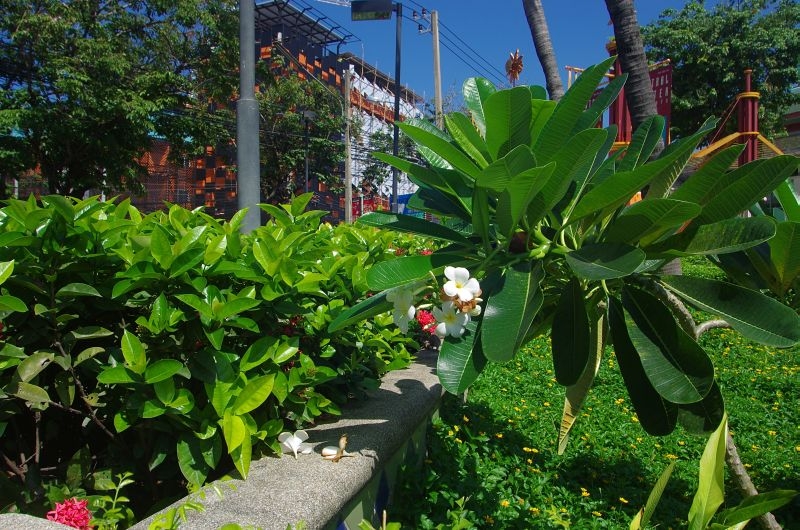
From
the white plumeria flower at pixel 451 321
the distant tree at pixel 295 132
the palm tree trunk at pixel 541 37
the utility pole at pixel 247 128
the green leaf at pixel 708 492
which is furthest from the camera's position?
the distant tree at pixel 295 132

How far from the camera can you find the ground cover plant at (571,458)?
2.25 meters

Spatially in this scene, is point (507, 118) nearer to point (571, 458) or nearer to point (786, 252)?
point (786, 252)

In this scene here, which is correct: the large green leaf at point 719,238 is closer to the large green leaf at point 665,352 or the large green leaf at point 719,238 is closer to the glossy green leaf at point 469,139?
the large green leaf at point 665,352

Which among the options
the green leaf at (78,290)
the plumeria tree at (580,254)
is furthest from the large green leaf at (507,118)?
the green leaf at (78,290)

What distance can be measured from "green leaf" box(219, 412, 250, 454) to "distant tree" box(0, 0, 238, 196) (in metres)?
14.7

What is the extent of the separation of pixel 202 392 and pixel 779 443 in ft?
10.2

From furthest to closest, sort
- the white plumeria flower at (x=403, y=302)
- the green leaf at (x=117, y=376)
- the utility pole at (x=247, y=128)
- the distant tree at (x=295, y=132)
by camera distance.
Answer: the distant tree at (x=295, y=132) < the utility pole at (x=247, y=128) < the green leaf at (x=117, y=376) < the white plumeria flower at (x=403, y=302)

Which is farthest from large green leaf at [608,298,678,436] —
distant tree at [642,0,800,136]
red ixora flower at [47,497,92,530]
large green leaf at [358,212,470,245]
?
Answer: distant tree at [642,0,800,136]

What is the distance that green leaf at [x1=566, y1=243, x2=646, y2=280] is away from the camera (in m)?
1.03

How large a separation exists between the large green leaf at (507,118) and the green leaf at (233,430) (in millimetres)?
1014

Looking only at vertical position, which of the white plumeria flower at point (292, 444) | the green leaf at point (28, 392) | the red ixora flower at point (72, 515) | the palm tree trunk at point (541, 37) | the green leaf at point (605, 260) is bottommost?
the red ixora flower at point (72, 515)

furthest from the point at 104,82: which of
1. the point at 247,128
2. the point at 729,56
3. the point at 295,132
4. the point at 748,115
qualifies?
the point at 729,56

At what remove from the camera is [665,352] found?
1.16 meters

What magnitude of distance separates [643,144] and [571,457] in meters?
2.01
